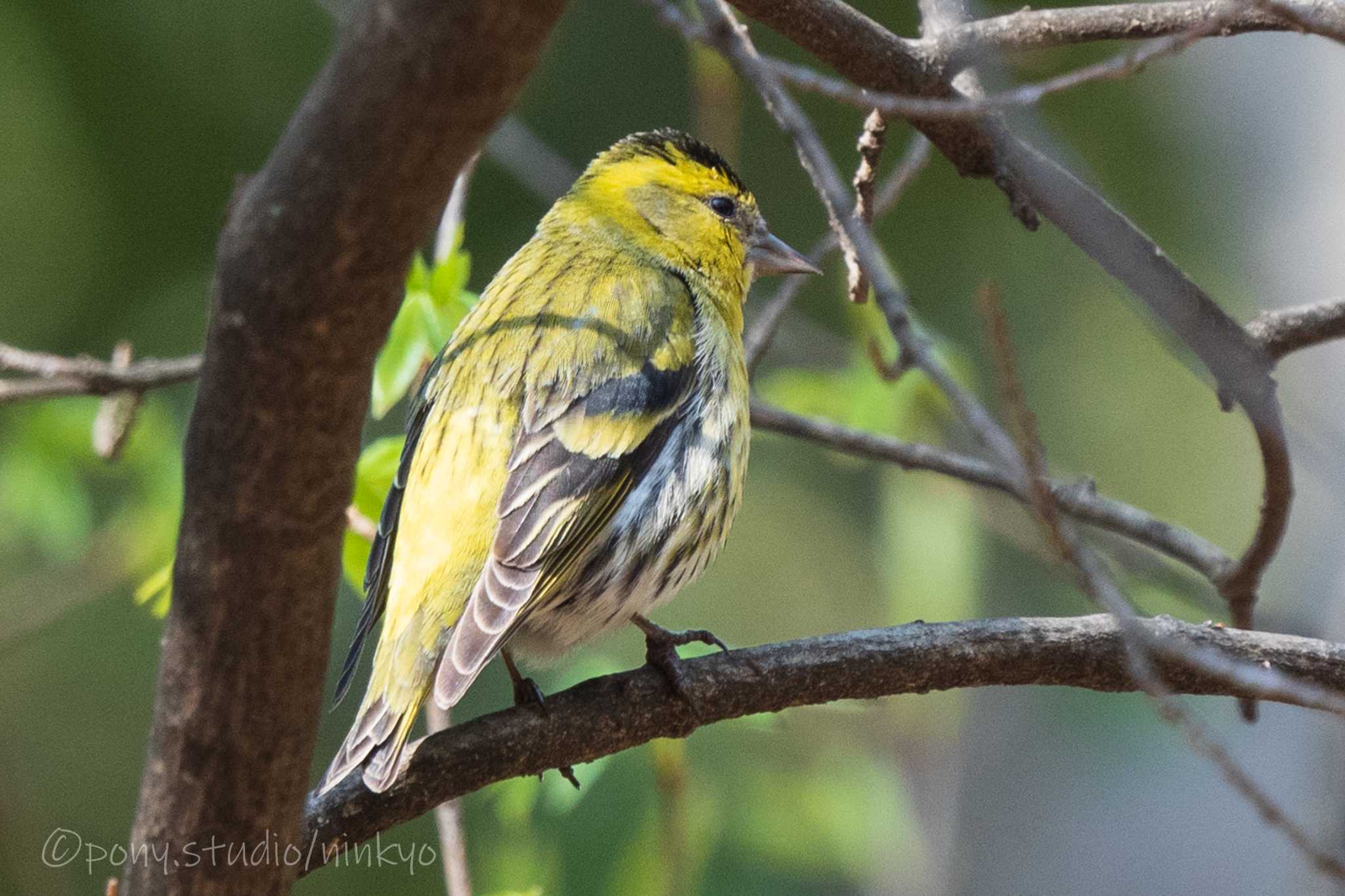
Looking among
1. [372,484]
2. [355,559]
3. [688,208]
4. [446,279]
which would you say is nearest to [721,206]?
[688,208]

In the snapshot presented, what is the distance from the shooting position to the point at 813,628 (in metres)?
10.4

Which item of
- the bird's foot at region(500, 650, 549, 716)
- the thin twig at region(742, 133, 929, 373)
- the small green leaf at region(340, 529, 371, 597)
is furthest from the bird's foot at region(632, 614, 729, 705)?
the thin twig at region(742, 133, 929, 373)

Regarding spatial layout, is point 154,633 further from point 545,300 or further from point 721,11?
point 721,11

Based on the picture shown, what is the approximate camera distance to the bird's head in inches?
167

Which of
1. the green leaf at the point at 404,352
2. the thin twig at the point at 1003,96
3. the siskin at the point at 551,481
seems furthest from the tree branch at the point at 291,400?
the green leaf at the point at 404,352

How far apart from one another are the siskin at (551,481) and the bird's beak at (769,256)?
13.7 inches

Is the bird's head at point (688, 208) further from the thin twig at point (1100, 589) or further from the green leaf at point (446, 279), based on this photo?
the thin twig at point (1100, 589)

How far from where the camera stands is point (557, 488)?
10.4ft

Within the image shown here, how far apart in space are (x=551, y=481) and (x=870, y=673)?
32.4 inches

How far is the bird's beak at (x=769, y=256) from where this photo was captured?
14.2 ft

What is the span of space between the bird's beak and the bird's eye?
11 cm

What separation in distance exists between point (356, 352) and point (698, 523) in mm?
1713

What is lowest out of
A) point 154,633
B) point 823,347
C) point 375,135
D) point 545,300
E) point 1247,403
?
point 154,633

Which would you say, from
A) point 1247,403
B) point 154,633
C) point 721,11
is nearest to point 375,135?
point 721,11
